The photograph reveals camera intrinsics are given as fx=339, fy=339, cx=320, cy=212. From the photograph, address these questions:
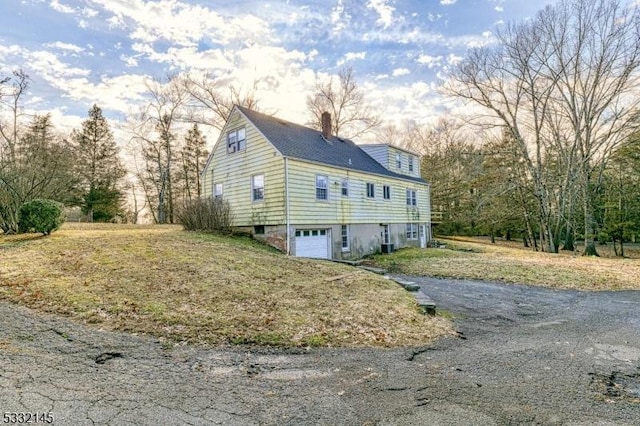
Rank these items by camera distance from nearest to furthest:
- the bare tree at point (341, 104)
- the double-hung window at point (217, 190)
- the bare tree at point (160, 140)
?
the double-hung window at point (217, 190) < the bare tree at point (160, 140) < the bare tree at point (341, 104)

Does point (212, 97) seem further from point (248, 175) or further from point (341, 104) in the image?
point (248, 175)

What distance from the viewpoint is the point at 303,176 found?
15867 millimetres

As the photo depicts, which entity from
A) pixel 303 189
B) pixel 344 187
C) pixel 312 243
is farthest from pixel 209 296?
pixel 344 187

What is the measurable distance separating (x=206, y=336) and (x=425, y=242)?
22.4 meters

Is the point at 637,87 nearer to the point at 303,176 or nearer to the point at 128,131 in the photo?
the point at 303,176

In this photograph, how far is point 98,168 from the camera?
3175cm

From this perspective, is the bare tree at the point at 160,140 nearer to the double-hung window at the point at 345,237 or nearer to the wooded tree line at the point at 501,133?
the wooded tree line at the point at 501,133

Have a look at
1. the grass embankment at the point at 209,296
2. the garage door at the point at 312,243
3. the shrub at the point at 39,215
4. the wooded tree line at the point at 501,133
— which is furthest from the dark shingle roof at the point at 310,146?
the shrub at the point at 39,215

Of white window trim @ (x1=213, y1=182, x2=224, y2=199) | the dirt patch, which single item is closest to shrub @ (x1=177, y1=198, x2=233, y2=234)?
white window trim @ (x1=213, y1=182, x2=224, y2=199)

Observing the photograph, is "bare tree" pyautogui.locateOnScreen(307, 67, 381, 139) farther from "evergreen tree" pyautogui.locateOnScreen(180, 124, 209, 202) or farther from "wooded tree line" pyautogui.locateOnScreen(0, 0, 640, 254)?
"evergreen tree" pyautogui.locateOnScreen(180, 124, 209, 202)

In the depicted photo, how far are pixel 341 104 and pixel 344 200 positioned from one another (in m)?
19.5

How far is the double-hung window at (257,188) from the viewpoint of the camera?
1631 cm

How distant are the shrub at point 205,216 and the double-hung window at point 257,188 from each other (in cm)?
176

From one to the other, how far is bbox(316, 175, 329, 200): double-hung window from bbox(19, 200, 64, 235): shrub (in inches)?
420
